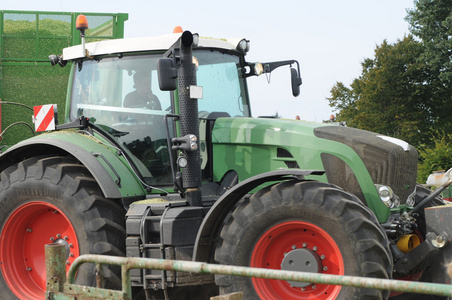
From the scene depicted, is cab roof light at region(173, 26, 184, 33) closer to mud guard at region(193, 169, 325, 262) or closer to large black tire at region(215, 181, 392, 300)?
mud guard at region(193, 169, 325, 262)

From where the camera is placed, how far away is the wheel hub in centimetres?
486

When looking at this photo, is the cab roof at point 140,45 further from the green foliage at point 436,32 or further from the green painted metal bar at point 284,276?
the green foliage at point 436,32

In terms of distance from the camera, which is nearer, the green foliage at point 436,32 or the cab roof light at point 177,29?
the cab roof light at point 177,29

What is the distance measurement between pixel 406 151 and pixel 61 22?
4.82 meters

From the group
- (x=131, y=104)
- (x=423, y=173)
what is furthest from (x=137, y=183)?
(x=423, y=173)

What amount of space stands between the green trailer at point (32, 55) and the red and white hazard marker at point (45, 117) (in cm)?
91

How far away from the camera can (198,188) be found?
5.66 m

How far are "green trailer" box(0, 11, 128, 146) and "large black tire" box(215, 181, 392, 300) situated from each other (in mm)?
3655

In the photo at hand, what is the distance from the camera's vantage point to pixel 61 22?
26.6 feet

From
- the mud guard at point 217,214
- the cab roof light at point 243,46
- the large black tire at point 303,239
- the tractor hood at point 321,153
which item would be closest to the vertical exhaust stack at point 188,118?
the mud guard at point 217,214

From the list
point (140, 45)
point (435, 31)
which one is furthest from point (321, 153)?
point (435, 31)

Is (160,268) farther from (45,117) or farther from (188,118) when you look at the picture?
(45,117)

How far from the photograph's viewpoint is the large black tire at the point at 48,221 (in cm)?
568

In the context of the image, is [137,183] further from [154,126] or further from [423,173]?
[423,173]
